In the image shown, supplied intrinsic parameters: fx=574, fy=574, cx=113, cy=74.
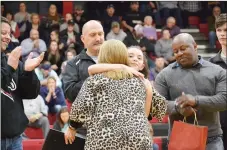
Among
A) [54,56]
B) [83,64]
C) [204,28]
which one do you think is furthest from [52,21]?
[83,64]

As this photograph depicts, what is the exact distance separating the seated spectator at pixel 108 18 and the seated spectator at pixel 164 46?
1515mm

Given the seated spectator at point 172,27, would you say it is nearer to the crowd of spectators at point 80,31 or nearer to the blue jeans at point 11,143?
the crowd of spectators at point 80,31

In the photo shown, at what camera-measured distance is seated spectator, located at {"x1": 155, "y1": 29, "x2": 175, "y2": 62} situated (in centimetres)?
1394

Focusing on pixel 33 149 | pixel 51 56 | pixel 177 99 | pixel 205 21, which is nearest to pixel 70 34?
pixel 51 56

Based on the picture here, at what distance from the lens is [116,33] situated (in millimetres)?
14164

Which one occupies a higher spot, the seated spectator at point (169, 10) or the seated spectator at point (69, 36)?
the seated spectator at point (169, 10)

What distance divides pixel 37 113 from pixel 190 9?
8.62 meters

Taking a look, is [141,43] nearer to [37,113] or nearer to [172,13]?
[172,13]

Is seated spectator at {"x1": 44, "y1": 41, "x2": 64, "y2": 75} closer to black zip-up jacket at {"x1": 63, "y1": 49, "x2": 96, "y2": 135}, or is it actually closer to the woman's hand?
black zip-up jacket at {"x1": 63, "y1": 49, "x2": 96, "y2": 135}

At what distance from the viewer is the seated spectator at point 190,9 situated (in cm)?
1689

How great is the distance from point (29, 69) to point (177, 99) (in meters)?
1.26

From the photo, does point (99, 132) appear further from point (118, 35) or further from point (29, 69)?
point (118, 35)

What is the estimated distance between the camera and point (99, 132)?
4.14 meters

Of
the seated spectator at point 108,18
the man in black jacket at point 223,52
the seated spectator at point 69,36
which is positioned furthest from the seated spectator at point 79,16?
the man in black jacket at point 223,52
